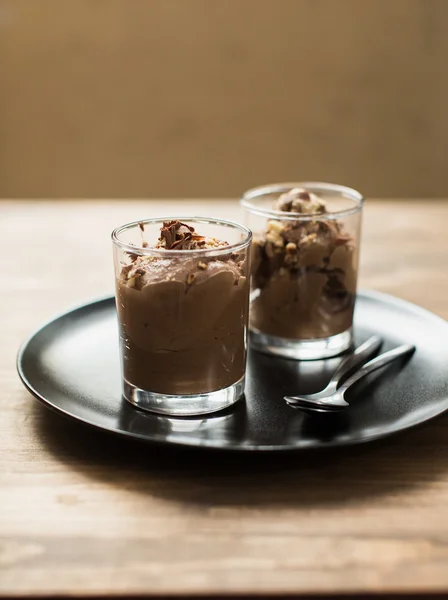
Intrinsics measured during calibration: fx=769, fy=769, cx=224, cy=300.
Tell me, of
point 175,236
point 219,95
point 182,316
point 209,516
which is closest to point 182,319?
point 182,316

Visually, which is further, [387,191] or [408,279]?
[387,191]

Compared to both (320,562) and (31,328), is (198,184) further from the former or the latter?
(320,562)

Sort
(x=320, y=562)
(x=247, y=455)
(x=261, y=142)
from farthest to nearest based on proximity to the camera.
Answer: (x=261, y=142) < (x=247, y=455) < (x=320, y=562)

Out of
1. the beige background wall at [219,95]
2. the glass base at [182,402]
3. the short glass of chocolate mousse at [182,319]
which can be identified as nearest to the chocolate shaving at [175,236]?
the short glass of chocolate mousse at [182,319]

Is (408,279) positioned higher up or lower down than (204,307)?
lower down

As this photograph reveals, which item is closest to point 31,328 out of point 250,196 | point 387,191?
point 250,196

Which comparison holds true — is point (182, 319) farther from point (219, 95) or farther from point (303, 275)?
point (219, 95)

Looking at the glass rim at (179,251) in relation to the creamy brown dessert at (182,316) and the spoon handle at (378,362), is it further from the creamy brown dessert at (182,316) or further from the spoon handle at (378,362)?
the spoon handle at (378,362)

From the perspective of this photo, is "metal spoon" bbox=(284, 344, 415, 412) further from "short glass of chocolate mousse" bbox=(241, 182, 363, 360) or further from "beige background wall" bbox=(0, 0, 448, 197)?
"beige background wall" bbox=(0, 0, 448, 197)
